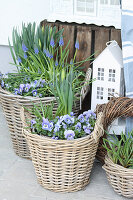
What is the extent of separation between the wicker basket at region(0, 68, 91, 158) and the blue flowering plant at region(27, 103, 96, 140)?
0.41 feet

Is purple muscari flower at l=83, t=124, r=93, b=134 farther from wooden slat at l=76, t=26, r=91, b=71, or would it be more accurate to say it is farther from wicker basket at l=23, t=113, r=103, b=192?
wooden slat at l=76, t=26, r=91, b=71

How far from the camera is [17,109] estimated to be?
9.08 ft

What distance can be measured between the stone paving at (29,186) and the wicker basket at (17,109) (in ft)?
0.30

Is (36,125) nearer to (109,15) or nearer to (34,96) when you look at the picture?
(34,96)

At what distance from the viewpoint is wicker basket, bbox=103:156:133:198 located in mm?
2357

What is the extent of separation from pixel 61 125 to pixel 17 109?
0.46 meters

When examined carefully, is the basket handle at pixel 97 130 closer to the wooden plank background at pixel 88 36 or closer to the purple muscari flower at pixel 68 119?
the purple muscari flower at pixel 68 119

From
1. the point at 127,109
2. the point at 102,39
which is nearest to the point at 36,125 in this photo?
the point at 127,109

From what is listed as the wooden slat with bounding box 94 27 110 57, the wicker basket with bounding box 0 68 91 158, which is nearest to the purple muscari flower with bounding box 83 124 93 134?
the wicker basket with bounding box 0 68 91 158

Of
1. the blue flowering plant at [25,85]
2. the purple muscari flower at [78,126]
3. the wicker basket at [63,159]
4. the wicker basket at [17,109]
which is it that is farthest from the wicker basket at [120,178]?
the blue flowering plant at [25,85]

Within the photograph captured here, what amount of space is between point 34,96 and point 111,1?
43.1 inches

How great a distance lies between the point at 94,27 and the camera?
314 cm

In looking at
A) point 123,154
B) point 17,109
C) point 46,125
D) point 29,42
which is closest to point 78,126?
point 46,125

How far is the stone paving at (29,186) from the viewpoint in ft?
8.21
